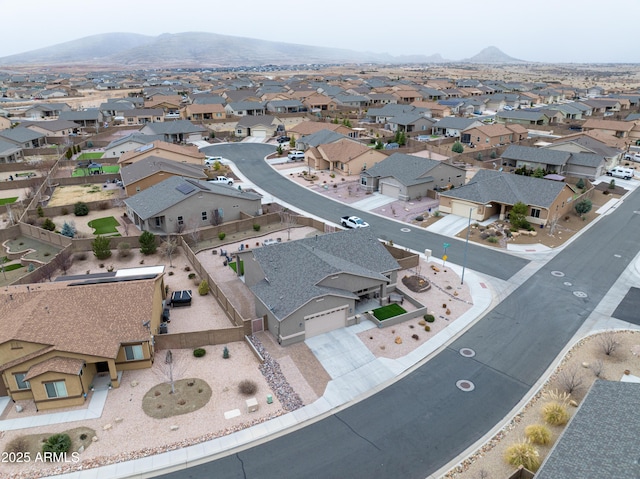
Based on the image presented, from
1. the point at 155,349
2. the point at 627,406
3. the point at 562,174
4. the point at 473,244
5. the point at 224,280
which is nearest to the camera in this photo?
the point at 627,406

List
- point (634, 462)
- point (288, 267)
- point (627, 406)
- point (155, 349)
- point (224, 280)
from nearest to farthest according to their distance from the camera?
point (634, 462) < point (627, 406) < point (155, 349) < point (288, 267) < point (224, 280)

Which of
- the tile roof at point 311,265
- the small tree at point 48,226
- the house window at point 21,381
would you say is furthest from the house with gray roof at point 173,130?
the house window at point 21,381

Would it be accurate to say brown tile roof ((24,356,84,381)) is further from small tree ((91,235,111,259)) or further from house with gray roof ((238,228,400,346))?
small tree ((91,235,111,259))

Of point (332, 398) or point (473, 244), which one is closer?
point (332, 398)

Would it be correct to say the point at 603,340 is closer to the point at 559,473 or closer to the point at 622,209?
the point at 559,473

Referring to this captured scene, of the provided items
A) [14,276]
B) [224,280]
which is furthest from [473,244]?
[14,276]

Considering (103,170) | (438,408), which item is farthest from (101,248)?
(103,170)

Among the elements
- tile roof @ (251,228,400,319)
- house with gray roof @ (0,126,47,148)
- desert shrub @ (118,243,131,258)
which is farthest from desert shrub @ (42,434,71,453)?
house with gray roof @ (0,126,47,148)
